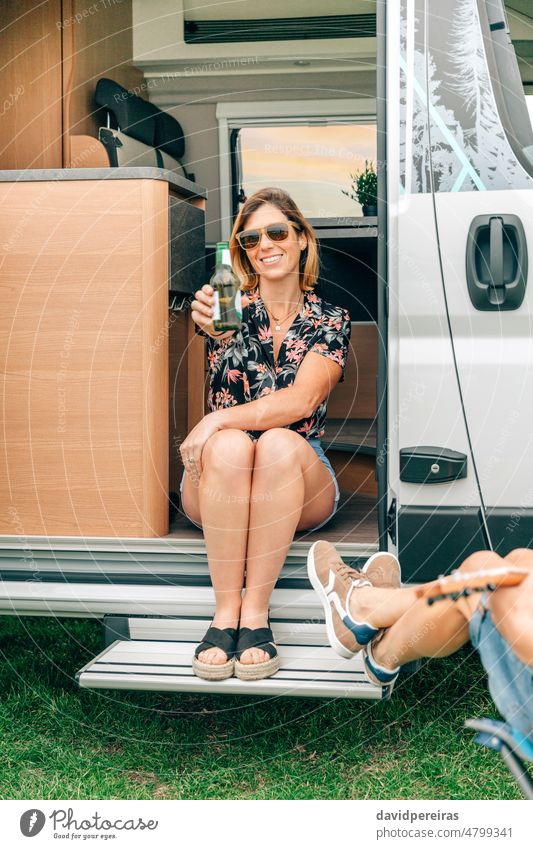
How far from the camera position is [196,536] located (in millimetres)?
2629

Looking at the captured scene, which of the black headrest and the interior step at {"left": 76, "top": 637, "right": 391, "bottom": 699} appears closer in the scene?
the interior step at {"left": 76, "top": 637, "right": 391, "bottom": 699}

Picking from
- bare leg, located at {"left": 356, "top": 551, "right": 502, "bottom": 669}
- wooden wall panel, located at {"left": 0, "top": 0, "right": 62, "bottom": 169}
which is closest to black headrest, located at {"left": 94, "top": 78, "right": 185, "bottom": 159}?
wooden wall panel, located at {"left": 0, "top": 0, "right": 62, "bottom": 169}

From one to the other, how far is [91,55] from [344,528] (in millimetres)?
2542

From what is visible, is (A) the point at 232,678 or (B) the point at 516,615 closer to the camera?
(B) the point at 516,615

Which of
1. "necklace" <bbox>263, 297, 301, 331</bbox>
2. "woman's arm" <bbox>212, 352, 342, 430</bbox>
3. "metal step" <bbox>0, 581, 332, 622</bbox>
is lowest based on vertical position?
"metal step" <bbox>0, 581, 332, 622</bbox>

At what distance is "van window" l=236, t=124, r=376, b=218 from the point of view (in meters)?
4.36

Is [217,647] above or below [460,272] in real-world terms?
below

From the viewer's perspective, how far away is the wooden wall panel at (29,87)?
10.9 feet

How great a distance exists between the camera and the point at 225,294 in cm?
259

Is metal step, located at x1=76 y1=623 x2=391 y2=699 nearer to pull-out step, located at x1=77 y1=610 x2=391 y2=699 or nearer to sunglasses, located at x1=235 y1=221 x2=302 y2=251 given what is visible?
pull-out step, located at x1=77 y1=610 x2=391 y2=699

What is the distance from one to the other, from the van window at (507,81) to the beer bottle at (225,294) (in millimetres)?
776

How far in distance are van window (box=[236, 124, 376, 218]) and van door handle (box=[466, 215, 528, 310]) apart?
85.0 inches

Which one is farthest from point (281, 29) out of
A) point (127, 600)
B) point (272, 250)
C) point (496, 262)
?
point (127, 600)

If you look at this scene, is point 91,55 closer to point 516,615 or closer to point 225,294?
point 225,294
